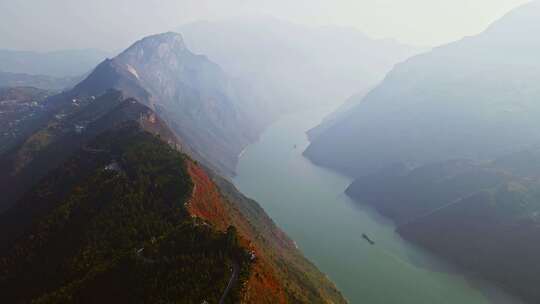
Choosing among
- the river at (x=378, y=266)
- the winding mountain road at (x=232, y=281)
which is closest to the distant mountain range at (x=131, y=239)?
the winding mountain road at (x=232, y=281)

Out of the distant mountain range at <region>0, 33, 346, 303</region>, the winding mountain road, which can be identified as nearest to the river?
the distant mountain range at <region>0, 33, 346, 303</region>

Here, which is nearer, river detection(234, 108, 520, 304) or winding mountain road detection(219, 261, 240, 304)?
winding mountain road detection(219, 261, 240, 304)

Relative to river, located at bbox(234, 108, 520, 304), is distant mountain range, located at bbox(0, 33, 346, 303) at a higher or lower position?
higher

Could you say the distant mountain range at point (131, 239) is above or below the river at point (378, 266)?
above

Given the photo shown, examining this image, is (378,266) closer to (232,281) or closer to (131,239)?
(131,239)

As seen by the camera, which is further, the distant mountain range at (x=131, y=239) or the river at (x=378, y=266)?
the river at (x=378, y=266)

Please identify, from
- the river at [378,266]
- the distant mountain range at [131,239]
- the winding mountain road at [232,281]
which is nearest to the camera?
the winding mountain road at [232,281]

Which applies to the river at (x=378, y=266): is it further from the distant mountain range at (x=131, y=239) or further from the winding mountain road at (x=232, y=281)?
the winding mountain road at (x=232, y=281)

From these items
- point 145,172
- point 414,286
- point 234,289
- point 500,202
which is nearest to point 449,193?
point 500,202

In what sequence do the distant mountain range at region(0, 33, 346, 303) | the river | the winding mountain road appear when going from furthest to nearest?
the river < the distant mountain range at region(0, 33, 346, 303) < the winding mountain road

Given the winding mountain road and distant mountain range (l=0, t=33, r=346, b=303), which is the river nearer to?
distant mountain range (l=0, t=33, r=346, b=303)

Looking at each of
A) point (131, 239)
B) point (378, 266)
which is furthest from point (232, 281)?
point (378, 266)

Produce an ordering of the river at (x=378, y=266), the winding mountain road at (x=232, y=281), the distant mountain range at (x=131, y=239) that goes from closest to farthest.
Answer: the winding mountain road at (x=232, y=281)
the distant mountain range at (x=131, y=239)
the river at (x=378, y=266)
